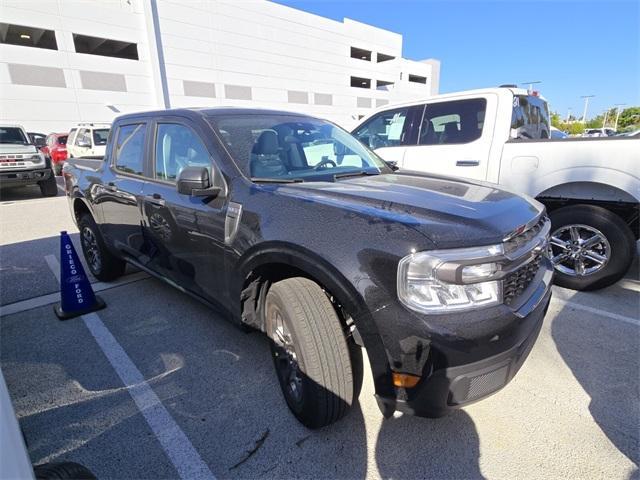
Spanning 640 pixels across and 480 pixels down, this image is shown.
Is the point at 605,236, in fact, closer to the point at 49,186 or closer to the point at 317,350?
the point at 317,350

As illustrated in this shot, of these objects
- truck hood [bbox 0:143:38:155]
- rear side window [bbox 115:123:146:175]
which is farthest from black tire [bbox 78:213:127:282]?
truck hood [bbox 0:143:38:155]

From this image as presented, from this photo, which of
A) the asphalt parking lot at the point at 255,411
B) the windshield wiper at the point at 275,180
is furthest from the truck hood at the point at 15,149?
the windshield wiper at the point at 275,180

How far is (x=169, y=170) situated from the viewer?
115 inches

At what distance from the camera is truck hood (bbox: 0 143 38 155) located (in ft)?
30.2

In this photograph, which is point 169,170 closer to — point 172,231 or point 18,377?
point 172,231

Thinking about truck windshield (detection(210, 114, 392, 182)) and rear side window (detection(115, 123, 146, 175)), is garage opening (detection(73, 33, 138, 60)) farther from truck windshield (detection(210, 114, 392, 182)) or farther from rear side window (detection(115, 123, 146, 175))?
truck windshield (detection(210, 114, 392, 182))

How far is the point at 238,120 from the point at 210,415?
2.07 meters

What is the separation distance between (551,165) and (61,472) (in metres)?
4.31

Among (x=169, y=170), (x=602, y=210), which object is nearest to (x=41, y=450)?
(x=169, y=170)

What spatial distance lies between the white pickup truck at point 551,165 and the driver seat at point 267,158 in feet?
8.34

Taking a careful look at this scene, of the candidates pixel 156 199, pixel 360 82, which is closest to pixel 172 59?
pixel 360 82

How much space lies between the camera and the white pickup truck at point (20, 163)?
9.18 m

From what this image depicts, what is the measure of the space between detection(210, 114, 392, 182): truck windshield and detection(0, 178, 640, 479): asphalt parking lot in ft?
4.77

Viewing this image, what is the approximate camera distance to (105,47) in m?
28.6
